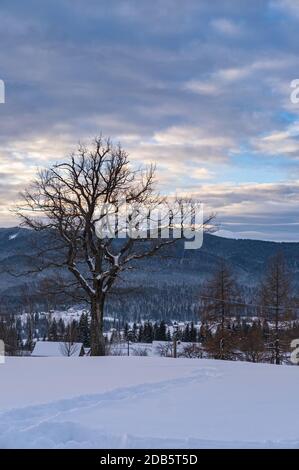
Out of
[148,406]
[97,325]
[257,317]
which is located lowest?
[257,317]

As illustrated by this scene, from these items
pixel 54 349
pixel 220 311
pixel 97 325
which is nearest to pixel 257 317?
pixel 220 311

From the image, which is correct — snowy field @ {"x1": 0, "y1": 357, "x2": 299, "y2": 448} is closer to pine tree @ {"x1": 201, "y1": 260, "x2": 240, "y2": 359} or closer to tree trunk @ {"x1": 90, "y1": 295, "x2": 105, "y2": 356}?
tree trunk @ {"x1": 90, "y1": 295, "x2": 105, "y2": 356}

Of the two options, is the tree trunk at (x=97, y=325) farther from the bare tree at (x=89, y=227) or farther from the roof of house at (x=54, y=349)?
the roof of house at (x=54, y=349)

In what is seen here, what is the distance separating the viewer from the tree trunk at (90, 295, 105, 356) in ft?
68.6

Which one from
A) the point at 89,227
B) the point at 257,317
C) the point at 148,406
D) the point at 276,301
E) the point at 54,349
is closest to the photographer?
the point at 148,406

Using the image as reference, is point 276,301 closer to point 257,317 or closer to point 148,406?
point 257,317

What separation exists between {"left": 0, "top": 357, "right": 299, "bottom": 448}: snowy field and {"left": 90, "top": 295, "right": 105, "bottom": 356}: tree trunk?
4.54 metres

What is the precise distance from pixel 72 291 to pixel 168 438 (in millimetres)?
14163

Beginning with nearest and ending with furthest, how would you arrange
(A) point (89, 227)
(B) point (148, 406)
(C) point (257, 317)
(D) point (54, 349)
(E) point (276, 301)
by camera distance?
1. (B) point (148, 406)
2. (A) point (89, 227)
3. (E) point (276, 301)
4. (C) point (257, 317)
5. (D) point (54, 349)

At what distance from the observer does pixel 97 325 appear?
21.0 metres

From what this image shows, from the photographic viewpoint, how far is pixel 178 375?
14148 mm

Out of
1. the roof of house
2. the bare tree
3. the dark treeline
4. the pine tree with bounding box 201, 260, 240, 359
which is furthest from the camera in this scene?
the roof of house

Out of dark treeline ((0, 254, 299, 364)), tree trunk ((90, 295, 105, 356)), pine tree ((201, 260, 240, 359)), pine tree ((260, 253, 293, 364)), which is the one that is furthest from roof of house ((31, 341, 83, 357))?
tree trunk ((90, 295, 105, 356))

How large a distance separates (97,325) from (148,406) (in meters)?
11.3
